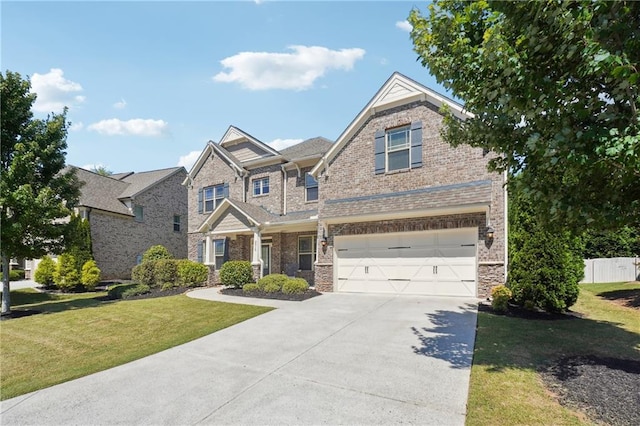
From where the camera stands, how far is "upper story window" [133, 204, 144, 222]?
2361 cm

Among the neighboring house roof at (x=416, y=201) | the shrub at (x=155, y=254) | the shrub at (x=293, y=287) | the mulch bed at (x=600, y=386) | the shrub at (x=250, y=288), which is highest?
the neighboring house roof at (x=416, y=201)

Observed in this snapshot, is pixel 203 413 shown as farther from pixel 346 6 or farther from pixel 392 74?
pixel 392 74

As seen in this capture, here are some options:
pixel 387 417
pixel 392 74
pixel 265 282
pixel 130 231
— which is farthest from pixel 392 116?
pixel 130 231

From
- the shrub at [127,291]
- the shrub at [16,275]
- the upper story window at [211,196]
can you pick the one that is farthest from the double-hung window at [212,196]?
the shrub at [16,275]

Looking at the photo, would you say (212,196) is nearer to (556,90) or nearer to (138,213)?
(138,213)

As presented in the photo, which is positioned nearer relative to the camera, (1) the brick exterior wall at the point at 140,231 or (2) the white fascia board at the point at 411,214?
(2) the white fascia board at the point at 411,214

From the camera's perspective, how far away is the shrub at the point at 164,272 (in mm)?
15594

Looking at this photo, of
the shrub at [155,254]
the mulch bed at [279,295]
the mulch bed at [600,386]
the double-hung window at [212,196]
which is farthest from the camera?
the double-hung window at [212,196]

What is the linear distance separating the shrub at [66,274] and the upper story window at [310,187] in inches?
531

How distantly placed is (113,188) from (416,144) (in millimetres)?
22425

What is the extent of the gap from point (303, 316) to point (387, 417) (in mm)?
5623

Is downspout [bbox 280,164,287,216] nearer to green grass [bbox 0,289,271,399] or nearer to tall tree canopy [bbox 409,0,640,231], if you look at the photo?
green grass [bbox 0,289,271,399]

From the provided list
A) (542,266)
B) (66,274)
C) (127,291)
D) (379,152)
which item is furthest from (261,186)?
(542,266)

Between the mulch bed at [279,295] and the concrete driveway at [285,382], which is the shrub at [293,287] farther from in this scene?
the concrete driveway at [285,382]
